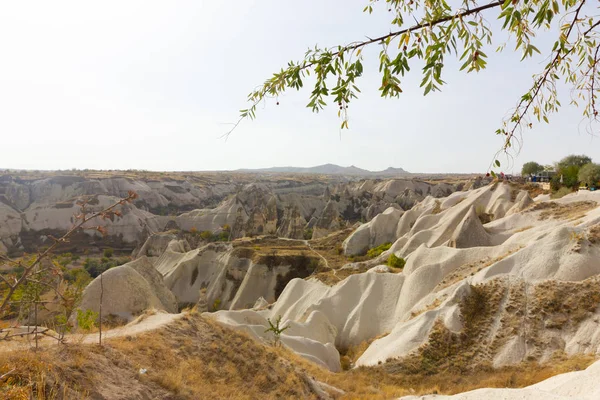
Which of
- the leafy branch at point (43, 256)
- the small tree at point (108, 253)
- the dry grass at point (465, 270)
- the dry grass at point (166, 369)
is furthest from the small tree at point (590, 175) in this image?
the small tree at point (108, 253)

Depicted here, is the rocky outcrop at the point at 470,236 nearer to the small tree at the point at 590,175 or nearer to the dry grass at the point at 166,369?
the dry grass at the point at 166,369

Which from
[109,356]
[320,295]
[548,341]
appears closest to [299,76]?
[109,356]

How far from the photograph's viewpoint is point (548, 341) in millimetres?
14844

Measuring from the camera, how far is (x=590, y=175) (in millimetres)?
43969

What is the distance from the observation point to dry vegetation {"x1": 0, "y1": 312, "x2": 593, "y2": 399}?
5.55 meters

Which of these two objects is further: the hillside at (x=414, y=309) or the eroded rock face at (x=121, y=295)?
the eroded rock face at (x=121, y=295)

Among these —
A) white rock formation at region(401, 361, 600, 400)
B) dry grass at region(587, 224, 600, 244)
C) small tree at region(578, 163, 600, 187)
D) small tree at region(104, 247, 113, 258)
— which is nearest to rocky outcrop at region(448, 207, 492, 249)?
dry grass at region(587, 224, 600, 244)

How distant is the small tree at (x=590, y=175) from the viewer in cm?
4334

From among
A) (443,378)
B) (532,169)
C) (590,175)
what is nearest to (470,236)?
(443,378)

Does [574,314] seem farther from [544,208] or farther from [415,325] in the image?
[544,208]

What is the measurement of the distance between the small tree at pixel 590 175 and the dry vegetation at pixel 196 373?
3871 centimetres

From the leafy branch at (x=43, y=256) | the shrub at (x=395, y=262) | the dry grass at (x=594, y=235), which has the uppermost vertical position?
the leafy branch at (x=43, y=256)

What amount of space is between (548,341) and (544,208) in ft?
73.2

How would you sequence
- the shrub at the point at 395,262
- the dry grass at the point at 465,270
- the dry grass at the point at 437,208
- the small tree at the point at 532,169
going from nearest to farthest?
the dry grass at the point at 465,270
the shrub at the point at 395,262
the dry grass at the point at 437,208
the small tree at the point at 532,169
